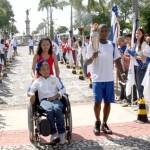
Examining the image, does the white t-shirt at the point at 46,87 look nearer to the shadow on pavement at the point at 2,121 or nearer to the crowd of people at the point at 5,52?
the shadow on pavement at the point at 2,121

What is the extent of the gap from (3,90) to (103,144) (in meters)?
6.52

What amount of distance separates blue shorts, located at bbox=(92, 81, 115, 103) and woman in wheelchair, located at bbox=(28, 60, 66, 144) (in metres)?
0.55

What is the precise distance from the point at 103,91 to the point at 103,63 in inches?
19.4

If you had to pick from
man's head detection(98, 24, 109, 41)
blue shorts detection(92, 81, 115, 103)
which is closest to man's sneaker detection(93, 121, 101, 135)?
blue shorts detection(92, 81, 115, 103)

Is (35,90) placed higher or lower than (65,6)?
lower

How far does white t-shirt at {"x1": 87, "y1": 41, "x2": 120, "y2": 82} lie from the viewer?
5500 millimetres

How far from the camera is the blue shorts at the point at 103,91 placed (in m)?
5.58

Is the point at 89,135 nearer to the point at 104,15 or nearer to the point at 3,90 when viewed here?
the point at 3,90

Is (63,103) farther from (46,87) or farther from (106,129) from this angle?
(106,129)

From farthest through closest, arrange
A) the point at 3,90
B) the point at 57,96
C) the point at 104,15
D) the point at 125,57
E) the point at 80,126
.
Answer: the point at 104,15
the point at 3,90
the point at 125,57
the point at 80,126
the point at 57,96

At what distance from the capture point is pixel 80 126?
632cm

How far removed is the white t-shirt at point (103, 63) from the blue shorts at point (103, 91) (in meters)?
0.07

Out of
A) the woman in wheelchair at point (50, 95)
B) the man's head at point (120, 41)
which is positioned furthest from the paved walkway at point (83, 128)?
the man's head at point (120, 41)

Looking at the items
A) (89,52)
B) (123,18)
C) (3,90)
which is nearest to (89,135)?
(89,52)
